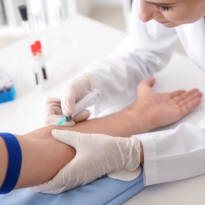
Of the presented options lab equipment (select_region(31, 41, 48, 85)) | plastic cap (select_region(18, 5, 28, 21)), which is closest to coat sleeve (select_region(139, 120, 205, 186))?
lab equipment (select_region(31, 41, 48, 85))

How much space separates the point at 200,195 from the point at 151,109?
0.34m

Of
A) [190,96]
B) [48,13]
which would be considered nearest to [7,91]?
[190,96]

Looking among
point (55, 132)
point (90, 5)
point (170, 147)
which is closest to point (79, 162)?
point (55, 132)

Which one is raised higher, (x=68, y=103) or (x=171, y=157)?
(x=68, y=103)

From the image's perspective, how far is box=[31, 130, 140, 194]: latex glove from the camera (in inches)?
35.7

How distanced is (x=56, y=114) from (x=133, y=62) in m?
0.38

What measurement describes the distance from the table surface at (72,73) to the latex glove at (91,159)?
0.33ft

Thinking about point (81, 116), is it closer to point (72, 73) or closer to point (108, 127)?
point (108, 127)

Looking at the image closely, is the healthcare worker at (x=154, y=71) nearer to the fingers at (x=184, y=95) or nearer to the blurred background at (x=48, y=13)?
the fingers at (x=184, y=95)

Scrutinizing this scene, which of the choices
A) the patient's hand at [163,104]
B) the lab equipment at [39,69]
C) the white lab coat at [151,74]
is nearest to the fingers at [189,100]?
the patient's hand at [163,104]

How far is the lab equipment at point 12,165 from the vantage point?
84cm

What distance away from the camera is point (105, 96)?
1.26m

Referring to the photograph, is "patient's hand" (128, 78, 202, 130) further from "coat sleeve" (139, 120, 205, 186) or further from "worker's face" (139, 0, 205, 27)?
"worker's face" (139, 0, 205, 27)

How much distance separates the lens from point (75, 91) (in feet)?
3.75
